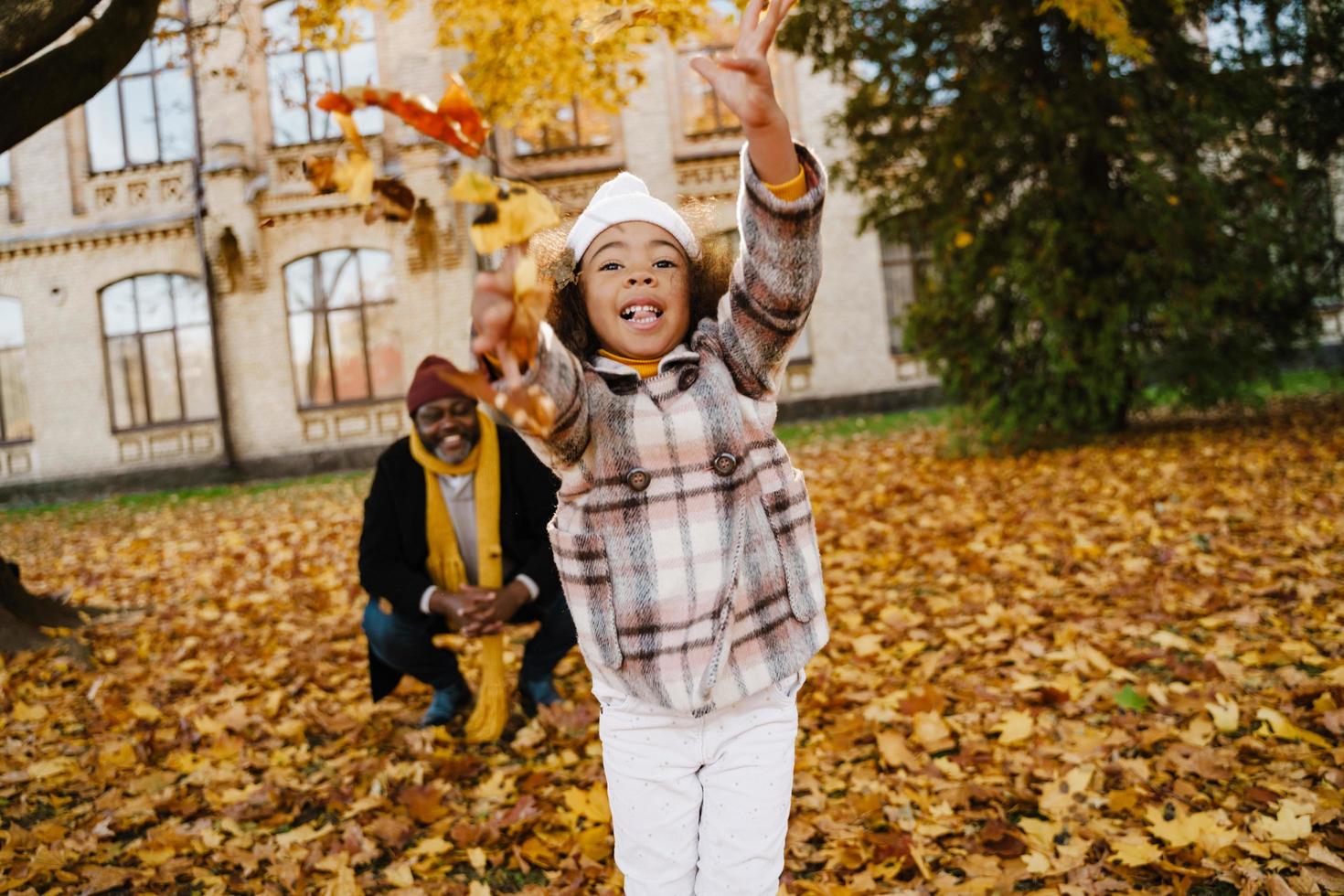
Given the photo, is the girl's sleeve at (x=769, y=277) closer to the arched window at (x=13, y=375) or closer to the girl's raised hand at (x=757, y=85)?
the girl's raised hand at (x=757, y=85)

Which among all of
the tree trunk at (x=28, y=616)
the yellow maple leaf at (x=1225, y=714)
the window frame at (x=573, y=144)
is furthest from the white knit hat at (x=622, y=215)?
the window frame at (x=573, y=144)

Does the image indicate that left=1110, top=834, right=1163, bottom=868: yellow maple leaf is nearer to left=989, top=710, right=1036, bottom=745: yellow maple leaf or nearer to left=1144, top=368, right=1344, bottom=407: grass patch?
left=989, top=710, right=1036, bottom=745: yellow maple leaf

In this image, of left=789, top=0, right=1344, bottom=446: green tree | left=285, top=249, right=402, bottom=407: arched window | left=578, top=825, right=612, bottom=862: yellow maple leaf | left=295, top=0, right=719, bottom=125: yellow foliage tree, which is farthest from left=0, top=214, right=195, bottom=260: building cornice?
left=578, top=825, right=612, bottom=862: yellow maple leaf

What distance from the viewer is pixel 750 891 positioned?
1.75m

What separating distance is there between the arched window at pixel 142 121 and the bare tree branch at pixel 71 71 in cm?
1345

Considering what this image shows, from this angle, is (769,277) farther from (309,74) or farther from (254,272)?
(309,74)

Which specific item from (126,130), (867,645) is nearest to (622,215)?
(867,645)

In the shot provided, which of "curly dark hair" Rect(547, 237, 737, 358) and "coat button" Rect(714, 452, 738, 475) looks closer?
"coat button" Rect(714, 452, 738, 475)

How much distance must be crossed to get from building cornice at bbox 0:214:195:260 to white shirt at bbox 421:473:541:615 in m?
14.8

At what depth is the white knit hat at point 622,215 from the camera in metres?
1.72

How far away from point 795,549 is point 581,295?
621mm

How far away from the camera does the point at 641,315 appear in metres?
1.68

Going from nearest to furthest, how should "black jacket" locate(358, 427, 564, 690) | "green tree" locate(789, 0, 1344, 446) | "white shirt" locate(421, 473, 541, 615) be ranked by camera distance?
"black jacket" locate(358, 427, 564, 690) < "white shirt" locate(421, 473, 541, 615) < "green tree" locate(789, 0, 1344, 446)

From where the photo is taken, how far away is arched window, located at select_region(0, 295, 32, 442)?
16656 millimetres
